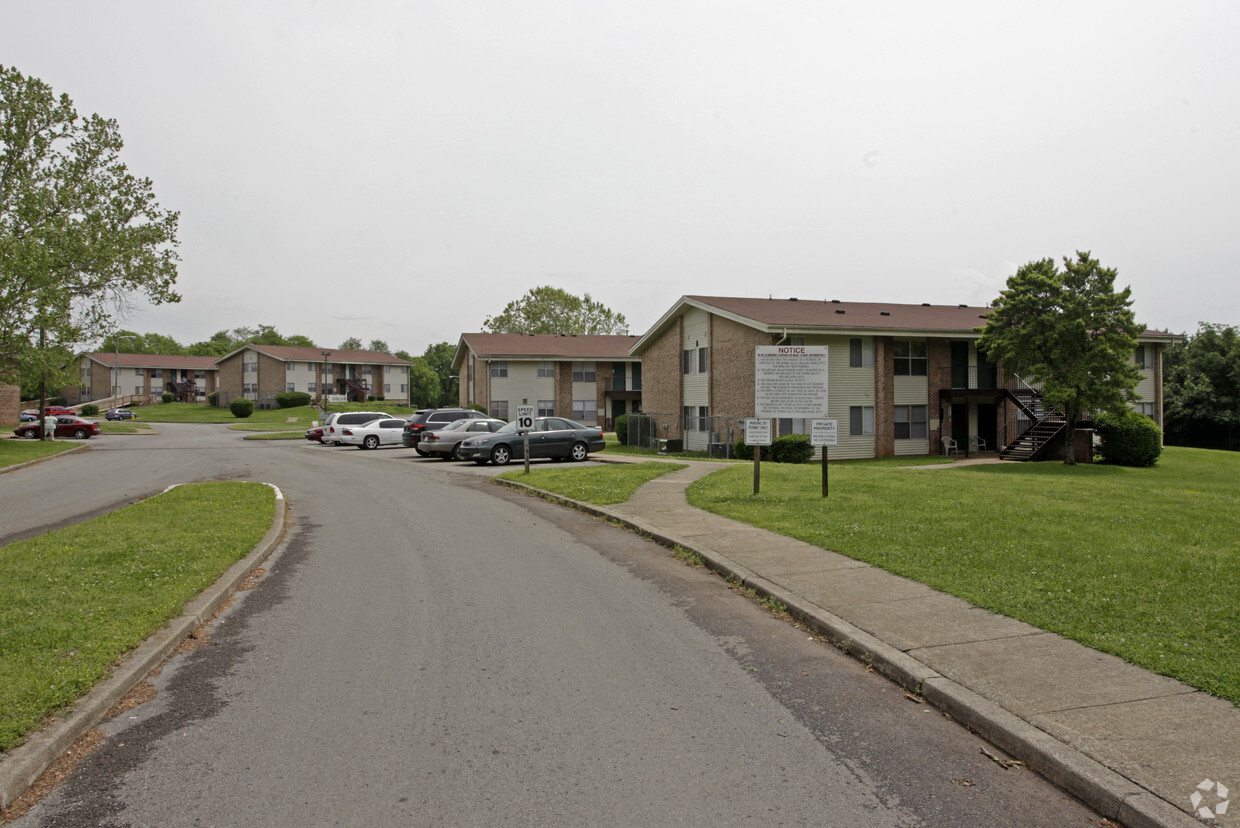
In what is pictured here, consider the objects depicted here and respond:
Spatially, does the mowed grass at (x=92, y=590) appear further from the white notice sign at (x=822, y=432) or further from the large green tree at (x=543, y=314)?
the large green tree at (x=543, y=314)

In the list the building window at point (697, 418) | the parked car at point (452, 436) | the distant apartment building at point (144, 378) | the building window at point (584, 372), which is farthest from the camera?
the distant apartment building at point (144, 378)

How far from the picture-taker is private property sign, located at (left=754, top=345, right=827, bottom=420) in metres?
14.0

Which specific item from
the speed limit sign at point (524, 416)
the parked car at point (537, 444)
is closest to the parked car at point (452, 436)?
the parked car at point (537, 444)

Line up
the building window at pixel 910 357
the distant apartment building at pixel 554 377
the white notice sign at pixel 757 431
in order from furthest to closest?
the distant apartment building at pixel 554 377 → the building window at pixel 910 357 → the white notice sign at pixel 757 431

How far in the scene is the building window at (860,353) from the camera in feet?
107

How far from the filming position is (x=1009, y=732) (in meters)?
4.48

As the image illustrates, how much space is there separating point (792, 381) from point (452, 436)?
17.0 m

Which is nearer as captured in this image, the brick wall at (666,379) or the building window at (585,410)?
the brick wall at (666,379)

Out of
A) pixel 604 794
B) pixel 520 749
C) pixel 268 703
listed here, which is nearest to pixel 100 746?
pixel 268 703

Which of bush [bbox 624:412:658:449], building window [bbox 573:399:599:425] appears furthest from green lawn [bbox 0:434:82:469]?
building window [bbox 573:399:599:425]

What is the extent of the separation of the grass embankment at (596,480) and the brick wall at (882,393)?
43.1 feet

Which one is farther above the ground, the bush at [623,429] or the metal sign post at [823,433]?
the metal sign post at [823,433]

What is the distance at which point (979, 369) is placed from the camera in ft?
116

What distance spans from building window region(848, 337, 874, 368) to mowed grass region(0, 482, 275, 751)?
954 inches
